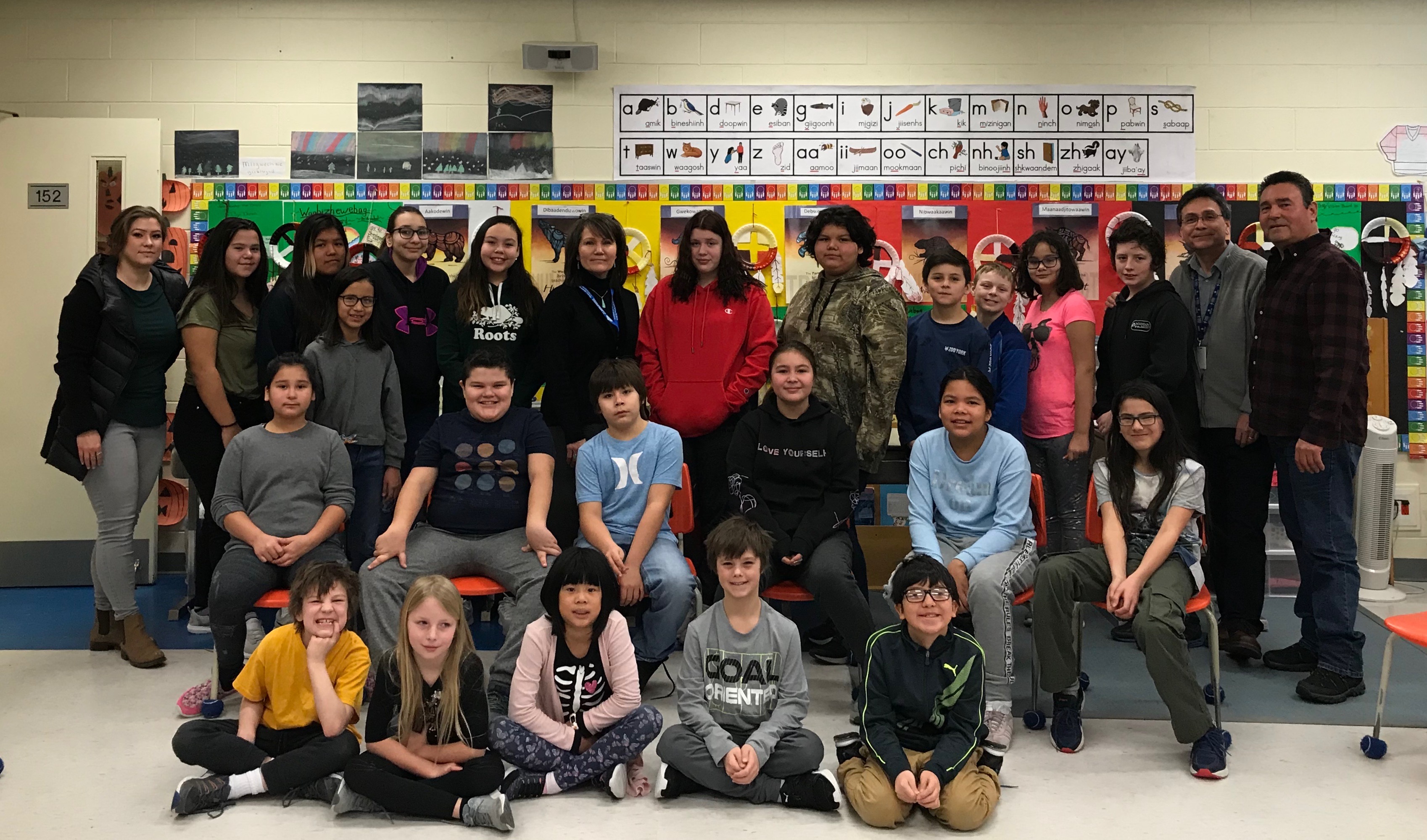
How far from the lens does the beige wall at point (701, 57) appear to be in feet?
16.6

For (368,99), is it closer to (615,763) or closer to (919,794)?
(615,763)

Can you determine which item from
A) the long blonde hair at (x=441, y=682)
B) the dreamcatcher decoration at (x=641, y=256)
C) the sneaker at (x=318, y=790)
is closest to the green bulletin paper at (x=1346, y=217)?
the dreamcatcher decoration at (x=641, y=256)

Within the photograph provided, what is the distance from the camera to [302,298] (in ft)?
12.4

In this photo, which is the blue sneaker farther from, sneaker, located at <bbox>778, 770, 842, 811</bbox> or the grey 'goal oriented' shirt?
the grey 'goal oriented' shirt

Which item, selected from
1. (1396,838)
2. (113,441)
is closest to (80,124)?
(113,441)

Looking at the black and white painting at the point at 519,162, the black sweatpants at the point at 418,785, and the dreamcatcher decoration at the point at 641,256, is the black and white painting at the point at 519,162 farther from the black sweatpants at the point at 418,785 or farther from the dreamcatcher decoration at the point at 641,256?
the black sweatpants at the point at 418,785

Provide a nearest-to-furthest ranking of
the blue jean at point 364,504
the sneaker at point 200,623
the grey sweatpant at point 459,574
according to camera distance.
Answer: the grey sweatpant at point 459,574 < the blue jean at point 364,504 < the sneaker at point 200,623

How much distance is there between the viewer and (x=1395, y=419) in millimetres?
5066

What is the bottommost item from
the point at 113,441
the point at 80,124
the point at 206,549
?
the point at 206,549

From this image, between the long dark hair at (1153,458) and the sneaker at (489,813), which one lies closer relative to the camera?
the sneaker at (489,813)

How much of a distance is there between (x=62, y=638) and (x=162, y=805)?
183 cm

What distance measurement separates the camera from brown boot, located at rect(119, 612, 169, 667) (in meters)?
3.74

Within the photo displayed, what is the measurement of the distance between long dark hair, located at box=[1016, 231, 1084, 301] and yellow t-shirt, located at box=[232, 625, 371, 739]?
2687 millimetres

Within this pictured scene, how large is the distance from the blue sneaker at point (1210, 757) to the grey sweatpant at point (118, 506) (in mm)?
3413
